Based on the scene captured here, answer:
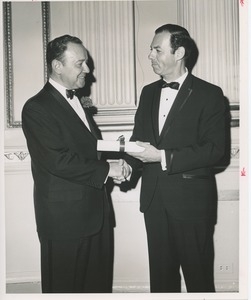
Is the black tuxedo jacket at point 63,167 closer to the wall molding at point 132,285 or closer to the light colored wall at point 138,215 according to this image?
the light colored wall at point 138,215

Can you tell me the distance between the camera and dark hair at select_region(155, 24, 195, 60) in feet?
5.93

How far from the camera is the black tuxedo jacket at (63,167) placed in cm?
174

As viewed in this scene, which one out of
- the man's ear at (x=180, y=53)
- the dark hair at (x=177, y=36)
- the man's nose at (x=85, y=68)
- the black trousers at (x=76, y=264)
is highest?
the dark hair at (x=177, y=36)

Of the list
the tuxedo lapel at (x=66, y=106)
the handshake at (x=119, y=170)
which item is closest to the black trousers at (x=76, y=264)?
the handshake at (x=119, y=170)

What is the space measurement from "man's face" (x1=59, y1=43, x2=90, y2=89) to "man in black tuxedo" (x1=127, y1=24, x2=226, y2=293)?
0.96 feet

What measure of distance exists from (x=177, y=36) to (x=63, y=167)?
70cm

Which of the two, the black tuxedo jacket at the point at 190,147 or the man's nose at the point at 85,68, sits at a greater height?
the man's nose at the point at 85,68

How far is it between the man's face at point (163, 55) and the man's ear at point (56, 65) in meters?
0.38

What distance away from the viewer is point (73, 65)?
1.80 m

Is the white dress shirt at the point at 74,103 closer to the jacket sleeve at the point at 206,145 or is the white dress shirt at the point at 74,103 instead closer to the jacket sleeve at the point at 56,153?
the jacket sleeve at the point at 56,153

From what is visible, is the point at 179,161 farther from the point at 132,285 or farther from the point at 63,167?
the point at 132,285

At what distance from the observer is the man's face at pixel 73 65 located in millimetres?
1794
